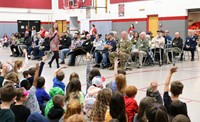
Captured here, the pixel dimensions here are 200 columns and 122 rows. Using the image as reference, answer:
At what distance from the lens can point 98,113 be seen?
10.4 ft

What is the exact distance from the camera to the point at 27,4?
23.0 meters

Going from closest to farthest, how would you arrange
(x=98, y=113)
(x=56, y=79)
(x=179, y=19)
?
(x=98, y=113) → (x=56, y=79) → (x=179, y=19)

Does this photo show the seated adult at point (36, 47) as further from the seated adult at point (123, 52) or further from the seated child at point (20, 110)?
the seated child at point (20, 110)

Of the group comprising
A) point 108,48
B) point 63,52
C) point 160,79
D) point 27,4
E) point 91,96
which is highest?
point 27,4

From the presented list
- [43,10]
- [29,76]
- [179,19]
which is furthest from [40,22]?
[29,76]

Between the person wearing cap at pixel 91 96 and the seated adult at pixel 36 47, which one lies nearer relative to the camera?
the person wearing cap at pixel 91 96

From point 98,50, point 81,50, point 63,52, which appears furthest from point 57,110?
point 63,52

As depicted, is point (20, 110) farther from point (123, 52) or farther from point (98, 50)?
point (98, 50)

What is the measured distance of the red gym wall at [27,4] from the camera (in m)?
22.1

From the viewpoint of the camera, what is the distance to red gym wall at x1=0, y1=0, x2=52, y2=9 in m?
22.1

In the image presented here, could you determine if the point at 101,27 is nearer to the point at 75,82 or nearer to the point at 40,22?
the point at 40,22

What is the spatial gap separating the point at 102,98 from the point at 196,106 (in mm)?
2659

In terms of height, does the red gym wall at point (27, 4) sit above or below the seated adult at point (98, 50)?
above

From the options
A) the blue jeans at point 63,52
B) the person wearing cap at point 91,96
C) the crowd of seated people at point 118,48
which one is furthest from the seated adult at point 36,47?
the person wearing cap at point 91,96
